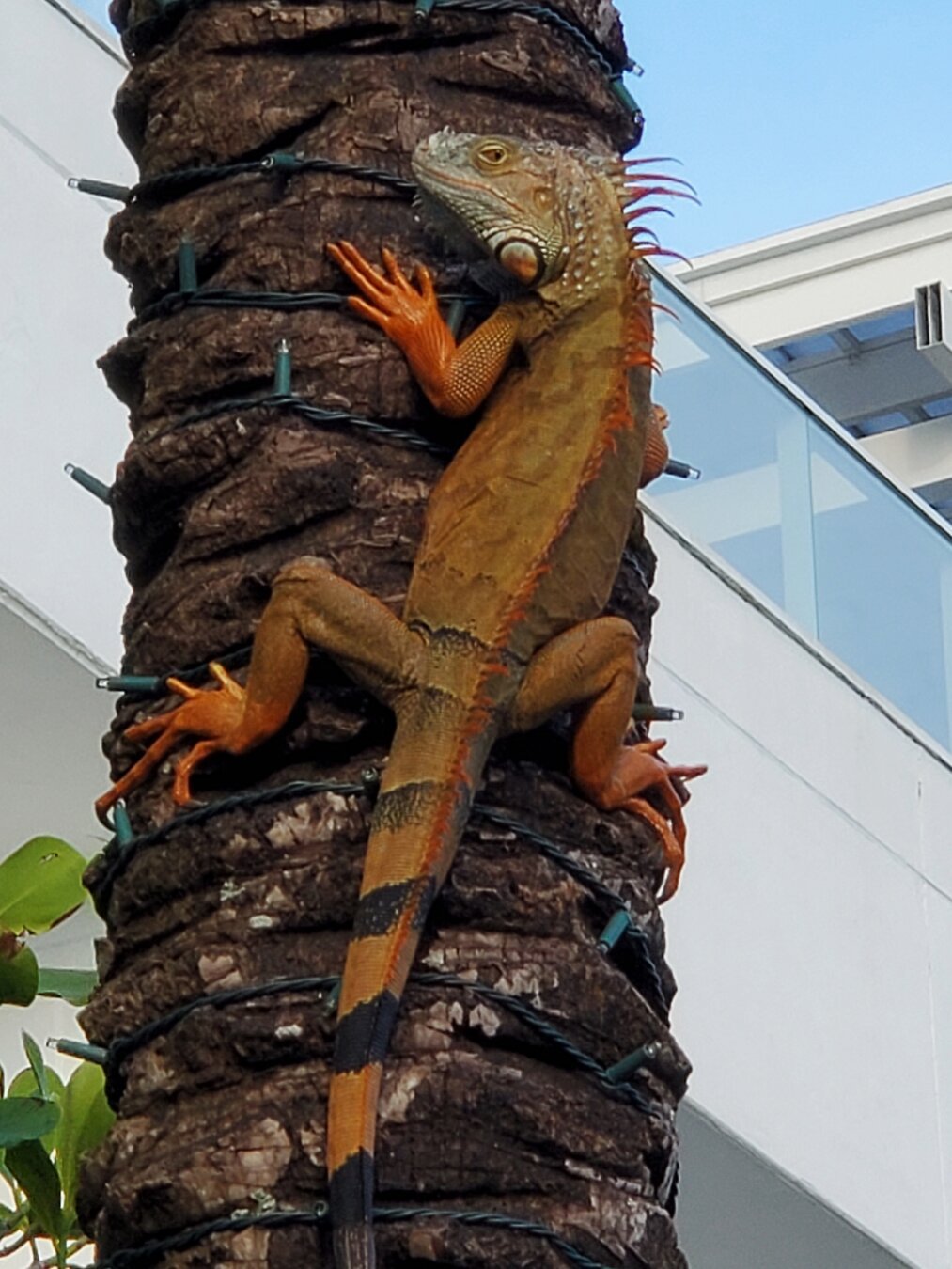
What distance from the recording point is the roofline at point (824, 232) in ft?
49.5

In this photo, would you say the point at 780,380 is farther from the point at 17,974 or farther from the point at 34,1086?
the point at 17,974

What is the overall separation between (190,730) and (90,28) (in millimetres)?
4921

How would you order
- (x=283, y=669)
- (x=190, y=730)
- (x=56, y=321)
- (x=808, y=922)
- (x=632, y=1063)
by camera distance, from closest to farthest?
(x=632, y=1063) → (x=190, y=730) → (x=283, y=669) → (x=56, y=321) → (x=808, y=922)

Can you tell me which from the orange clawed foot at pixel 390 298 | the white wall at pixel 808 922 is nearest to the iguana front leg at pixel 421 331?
the orange clawed foot at pixel 390 298

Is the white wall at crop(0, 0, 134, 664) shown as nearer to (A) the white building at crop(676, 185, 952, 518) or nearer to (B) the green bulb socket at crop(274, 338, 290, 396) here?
(B) the green bulb socket at crop(274, 338, 290, 396)

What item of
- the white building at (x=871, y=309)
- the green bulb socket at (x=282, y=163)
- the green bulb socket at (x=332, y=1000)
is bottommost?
the green bulb socket at (x=332, y=1000)

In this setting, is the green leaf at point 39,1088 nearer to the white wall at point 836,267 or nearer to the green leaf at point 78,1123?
the green leaf at point 78,1123

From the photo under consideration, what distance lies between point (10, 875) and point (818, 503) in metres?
5.33

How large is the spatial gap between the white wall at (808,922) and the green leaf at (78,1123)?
13.7 feet

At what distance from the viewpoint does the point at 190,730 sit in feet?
8.38

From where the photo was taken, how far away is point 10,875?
12.4ft

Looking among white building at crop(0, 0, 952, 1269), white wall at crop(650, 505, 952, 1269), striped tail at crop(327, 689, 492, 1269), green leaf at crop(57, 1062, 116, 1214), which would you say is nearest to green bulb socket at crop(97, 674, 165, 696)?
striped tail at crop(327, 689, 492, 1269)

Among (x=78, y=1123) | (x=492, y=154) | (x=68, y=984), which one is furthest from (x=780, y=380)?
(x=492, y=154)

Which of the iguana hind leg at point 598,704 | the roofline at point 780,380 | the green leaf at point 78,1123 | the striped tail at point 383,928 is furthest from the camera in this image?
the roofline at point 780,380
